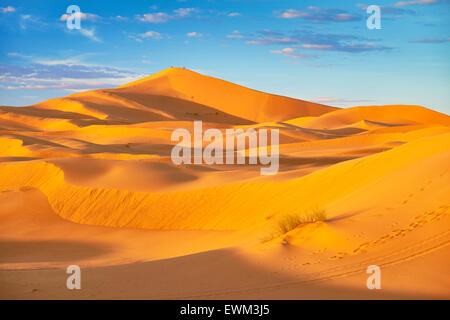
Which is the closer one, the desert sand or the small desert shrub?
the desert sand

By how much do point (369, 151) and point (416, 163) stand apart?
14.7 meters

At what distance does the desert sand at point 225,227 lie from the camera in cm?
566

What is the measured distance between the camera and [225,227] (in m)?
12.2

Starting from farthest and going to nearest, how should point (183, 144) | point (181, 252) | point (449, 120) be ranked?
point (449, 120)
point (183, 144)
point (181, 252)

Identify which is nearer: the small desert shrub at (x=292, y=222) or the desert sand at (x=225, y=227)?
the desert sand at (x=225, y=227)

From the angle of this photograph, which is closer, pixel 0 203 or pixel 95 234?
pixel 95 234

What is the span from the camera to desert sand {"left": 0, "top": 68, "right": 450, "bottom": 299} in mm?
5656

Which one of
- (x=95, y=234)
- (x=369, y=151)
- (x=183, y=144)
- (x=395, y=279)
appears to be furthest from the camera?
(x=183, y=144)

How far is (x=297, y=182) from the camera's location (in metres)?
13.3

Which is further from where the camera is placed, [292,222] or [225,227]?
[225,227]

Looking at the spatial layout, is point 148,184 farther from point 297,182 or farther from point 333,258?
point 333,258
